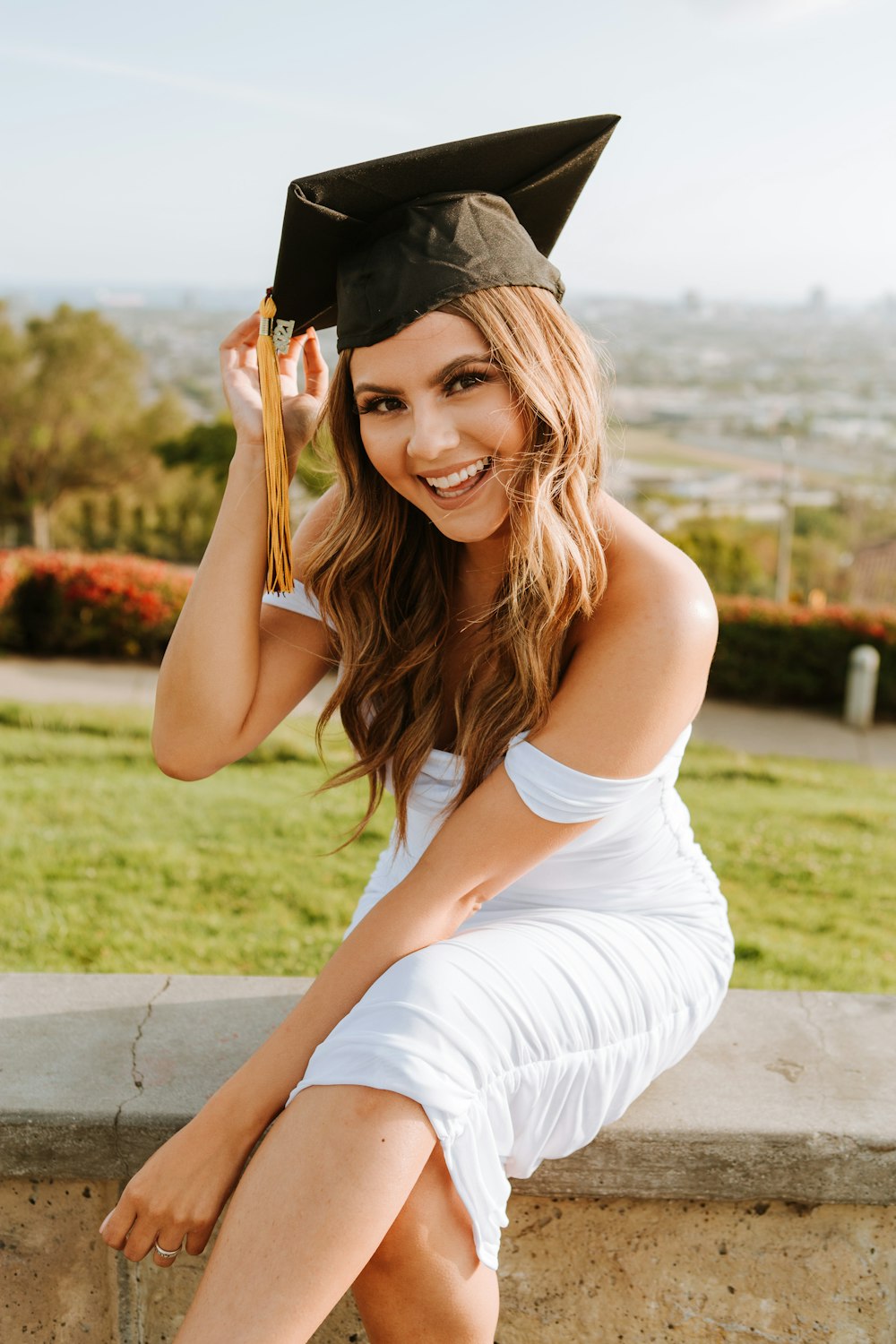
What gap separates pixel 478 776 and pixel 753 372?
322ft

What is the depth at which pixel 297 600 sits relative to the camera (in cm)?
210

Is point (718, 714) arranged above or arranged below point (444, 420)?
below

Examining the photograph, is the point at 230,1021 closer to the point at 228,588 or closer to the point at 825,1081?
the point at 228,588

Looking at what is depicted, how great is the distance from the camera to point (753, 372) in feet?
309

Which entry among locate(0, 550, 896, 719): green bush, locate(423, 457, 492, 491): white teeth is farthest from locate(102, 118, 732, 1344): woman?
locate(0, 550, 896, 719): green bush

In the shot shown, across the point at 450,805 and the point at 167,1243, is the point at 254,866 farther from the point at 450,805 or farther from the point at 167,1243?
the point at 167,1243

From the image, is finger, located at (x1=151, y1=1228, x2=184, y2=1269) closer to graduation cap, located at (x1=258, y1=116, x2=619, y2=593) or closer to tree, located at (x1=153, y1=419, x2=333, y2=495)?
graduation cap, located at (x1=258, y1=116, x2=619, y2=593)

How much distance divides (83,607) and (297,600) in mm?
11088

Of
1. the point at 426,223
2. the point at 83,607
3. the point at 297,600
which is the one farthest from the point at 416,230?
the point at 83,607

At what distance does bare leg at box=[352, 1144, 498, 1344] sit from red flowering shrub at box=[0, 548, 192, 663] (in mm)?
11388

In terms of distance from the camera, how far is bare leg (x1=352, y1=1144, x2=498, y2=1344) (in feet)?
4.81

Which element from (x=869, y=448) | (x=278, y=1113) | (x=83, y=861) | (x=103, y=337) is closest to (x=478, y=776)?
(x=278, y=1113)

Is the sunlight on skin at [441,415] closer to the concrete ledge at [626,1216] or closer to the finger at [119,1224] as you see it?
the concrete ledge at [626,1216]

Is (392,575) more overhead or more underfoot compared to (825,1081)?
more overhead
